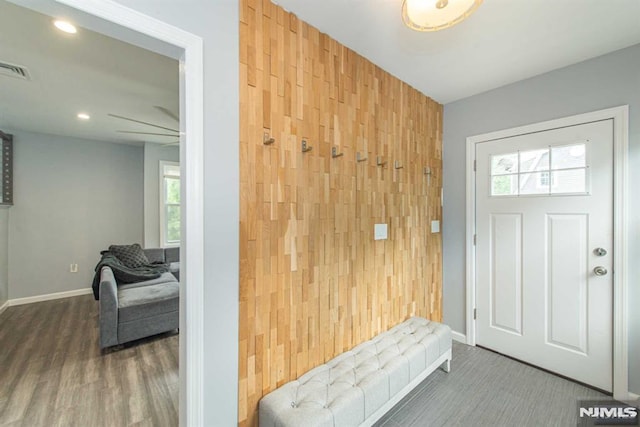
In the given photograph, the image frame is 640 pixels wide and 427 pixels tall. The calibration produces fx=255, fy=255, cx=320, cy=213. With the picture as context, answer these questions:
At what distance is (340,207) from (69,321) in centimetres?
398

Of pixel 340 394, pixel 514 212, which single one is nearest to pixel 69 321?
pixel 340 394

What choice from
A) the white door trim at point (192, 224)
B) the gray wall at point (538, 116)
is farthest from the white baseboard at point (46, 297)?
the gray wall at point (538, 116)

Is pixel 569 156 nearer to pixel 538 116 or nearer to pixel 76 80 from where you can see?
pixel 538 116

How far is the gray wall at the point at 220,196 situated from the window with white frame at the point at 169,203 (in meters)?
4.14

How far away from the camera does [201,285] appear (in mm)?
1212

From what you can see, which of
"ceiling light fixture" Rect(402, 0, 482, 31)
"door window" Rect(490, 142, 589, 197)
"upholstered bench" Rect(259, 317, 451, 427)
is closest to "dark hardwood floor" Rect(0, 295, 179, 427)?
"upholstered bench" Rect(259, 317, 451, 427)

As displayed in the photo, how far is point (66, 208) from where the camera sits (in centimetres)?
430

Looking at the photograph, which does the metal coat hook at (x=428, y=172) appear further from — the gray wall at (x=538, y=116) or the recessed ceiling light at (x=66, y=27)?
the recessed ceiling light at (x=66, y=27)

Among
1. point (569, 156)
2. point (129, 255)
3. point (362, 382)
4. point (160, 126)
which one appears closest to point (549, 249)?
point (569, 156)

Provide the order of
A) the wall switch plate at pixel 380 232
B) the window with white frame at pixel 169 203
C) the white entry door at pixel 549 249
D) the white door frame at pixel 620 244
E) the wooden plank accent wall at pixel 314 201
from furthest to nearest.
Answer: the window with white frame at pixel 169 203 < the wall switch plate at pixel 380 232 < the white entry door at pixel 549 249 < the white door frame at pixel 620 244 < the wooden plank accent wall at pixel 314 201

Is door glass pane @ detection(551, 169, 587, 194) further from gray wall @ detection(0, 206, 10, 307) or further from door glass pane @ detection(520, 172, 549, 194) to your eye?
gray wall @ detection(0, 206, 10, 307)

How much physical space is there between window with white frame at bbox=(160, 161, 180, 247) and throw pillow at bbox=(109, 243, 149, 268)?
0.84m

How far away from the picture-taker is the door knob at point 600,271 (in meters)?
1.98

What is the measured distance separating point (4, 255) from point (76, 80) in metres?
3.28
